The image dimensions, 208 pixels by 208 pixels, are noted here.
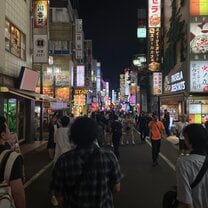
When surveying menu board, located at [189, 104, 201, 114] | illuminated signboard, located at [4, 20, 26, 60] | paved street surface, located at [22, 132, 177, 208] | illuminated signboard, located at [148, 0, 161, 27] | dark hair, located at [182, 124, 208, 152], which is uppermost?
illuminated signboard, located at [148, 0, 161, 27]

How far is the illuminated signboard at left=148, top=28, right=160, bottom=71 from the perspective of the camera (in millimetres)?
44750

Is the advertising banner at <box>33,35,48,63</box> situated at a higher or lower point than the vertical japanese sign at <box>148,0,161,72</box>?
lower

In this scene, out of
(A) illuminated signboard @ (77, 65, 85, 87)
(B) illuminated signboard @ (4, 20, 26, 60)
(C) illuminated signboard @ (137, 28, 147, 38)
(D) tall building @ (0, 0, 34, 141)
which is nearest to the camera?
(D) tall building @ (0, 0, 34, 141)

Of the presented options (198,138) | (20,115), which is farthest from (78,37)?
(198,138)

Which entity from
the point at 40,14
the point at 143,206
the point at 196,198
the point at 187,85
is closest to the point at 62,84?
the point at 187,85

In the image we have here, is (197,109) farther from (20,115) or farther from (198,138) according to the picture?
(198,138)

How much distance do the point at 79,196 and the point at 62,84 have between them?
5757cm

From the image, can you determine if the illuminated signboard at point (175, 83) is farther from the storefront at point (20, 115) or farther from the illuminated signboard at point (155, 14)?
the storefront at point (20, 115)

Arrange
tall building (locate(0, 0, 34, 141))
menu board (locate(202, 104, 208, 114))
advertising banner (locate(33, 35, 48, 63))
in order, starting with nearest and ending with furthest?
tall building (locate(0, 0, 34, 141)) → advertising banner (locate(33, 35, 48, 63)) → menu board (locate(202, 104, 208, 114))

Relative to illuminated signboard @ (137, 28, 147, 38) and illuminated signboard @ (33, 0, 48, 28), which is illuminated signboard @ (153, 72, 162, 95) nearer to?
illuminated signboard @ (33, 0, 48, 28)

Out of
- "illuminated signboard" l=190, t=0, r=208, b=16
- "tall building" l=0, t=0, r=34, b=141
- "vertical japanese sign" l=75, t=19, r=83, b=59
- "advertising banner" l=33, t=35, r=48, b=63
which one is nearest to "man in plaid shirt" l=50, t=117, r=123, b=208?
"tall building" l=0, t=0, r=34, b=141

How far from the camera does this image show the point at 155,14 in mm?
44688

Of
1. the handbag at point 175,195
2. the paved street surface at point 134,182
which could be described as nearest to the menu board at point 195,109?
the paved street surface at point 134,182

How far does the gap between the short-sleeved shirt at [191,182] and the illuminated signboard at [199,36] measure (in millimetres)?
29452
